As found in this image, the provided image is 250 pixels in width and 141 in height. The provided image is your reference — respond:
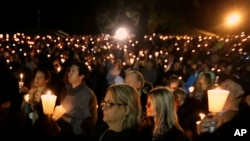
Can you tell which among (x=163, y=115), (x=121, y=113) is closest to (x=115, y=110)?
(x=121, y=113)

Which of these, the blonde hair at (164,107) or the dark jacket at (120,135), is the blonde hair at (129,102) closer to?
the dark jacket at (120,135)

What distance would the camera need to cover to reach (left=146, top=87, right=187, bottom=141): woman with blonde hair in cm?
475

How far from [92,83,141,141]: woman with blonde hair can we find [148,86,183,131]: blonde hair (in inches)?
27.7

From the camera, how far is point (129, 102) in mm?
4133

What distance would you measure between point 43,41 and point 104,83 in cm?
1183

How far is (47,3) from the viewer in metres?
47.5

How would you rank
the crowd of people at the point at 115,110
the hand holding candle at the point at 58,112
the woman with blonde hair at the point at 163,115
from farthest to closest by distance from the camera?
the hand holding candle at the point at 58,112 < the woman with blonde hair at the point at 163,115 < the crowd of people at the point at 115,110

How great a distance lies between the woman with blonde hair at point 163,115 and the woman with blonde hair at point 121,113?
658 mm

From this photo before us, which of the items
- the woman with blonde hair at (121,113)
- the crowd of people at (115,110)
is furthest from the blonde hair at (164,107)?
the woman with blonde hair at (121,113)

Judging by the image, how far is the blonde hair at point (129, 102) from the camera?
13.5 ft

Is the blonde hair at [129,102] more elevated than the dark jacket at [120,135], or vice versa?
the blonde hair at [129,102]

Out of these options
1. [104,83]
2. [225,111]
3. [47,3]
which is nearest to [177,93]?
[225,111]

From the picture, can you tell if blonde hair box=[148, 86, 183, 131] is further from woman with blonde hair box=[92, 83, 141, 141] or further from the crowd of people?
woman with blonde hair box=[92, 83, 141, 141]

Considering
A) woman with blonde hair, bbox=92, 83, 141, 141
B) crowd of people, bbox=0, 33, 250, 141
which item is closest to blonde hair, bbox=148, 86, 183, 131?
crowd of people, bbox=0, 33, 250, 141
